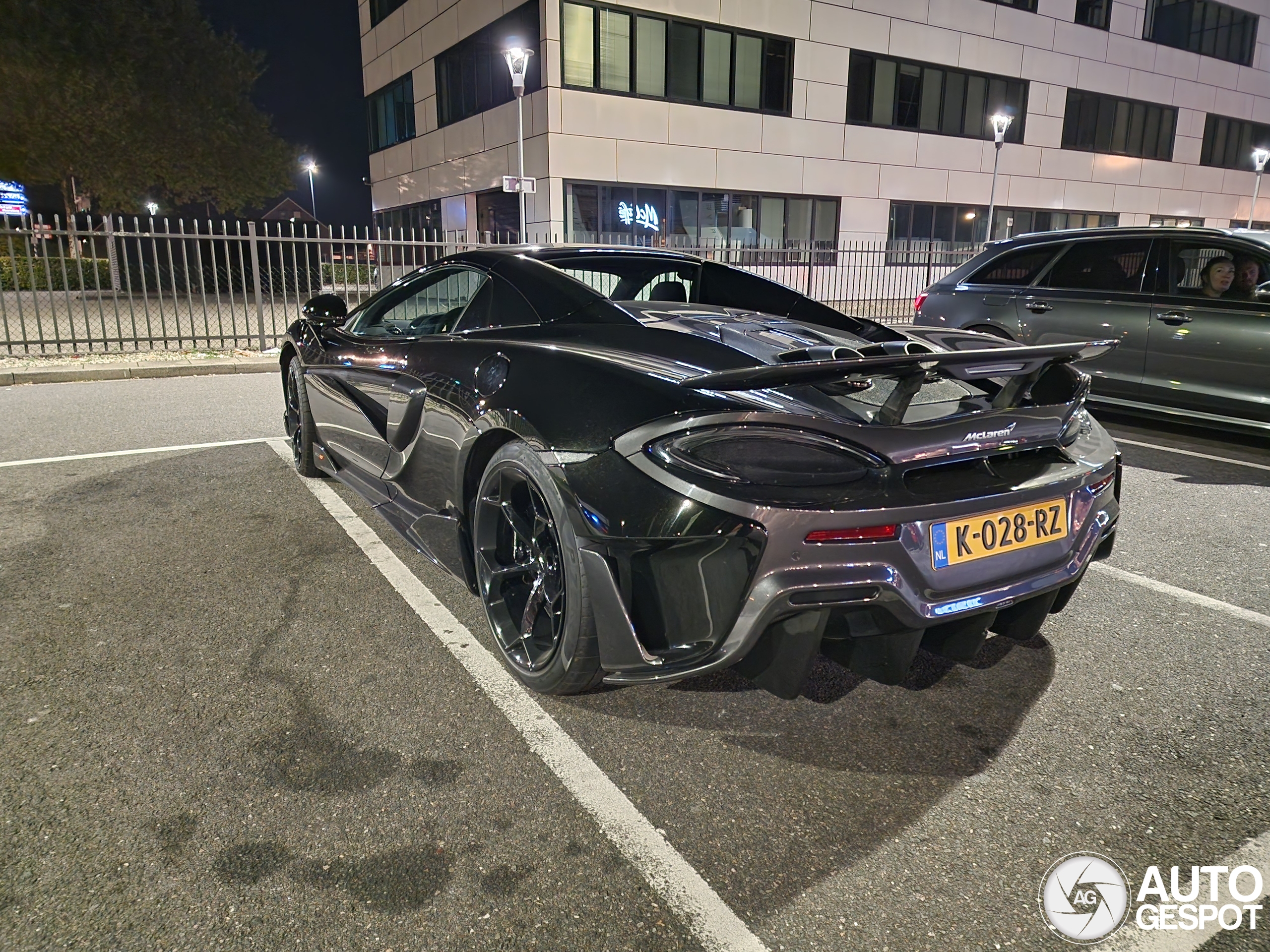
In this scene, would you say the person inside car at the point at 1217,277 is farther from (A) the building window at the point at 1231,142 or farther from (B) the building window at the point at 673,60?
(A) the building window at the point at 1231,142

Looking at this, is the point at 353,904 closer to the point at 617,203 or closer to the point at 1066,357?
the point at 1066,357

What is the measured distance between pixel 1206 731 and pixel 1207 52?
120 feet

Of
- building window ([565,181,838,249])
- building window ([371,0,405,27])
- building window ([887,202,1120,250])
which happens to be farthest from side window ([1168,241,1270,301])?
building window ([371,0,405,27])

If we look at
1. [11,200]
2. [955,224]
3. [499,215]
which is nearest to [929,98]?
[955,224]

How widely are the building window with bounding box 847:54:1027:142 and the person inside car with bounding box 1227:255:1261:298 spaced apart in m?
18.3

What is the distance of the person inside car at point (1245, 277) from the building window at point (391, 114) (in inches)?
935

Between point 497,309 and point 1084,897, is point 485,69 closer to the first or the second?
point 497,309

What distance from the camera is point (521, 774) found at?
7.48ft

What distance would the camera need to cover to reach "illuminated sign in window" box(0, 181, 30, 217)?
21203mm

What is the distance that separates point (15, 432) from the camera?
6594 millimetres

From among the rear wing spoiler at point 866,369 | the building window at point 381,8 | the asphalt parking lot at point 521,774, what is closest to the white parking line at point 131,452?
the asphalt parking lot at point 521,774

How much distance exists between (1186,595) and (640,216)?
1808 centimetres

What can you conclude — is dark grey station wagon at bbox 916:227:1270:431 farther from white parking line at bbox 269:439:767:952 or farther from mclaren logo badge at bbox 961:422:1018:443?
white parking line at bbox 269:439:767:952

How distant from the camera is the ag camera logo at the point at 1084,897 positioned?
1780 mm
